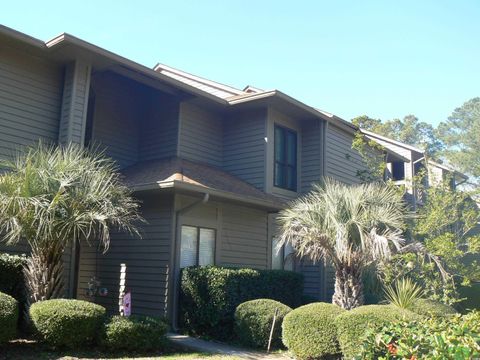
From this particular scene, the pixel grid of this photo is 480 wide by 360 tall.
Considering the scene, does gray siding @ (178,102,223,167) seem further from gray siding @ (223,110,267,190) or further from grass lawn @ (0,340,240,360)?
grass lawn @ (0,340,240,360)

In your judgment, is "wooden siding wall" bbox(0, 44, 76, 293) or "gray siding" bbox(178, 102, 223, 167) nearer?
"wooden siding wall" bbox(0, 44, 76, 293)

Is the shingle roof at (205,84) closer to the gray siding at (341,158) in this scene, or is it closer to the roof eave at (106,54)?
the roof eave at (106,54)

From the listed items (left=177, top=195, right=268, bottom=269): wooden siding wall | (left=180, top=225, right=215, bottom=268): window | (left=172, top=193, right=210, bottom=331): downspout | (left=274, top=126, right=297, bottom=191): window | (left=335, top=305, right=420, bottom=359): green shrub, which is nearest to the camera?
(left=335, top=305, right=420, bottom=359): green shrub

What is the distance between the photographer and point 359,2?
390 inches

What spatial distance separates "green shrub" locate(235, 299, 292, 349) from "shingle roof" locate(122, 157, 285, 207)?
3015 mm

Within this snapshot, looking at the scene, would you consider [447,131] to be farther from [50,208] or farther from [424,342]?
[424,342]

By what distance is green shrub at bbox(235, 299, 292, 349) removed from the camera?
1007cm

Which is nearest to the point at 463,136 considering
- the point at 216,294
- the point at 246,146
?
the point at 246,146

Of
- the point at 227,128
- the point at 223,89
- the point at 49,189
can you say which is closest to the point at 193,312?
the point at 49,189

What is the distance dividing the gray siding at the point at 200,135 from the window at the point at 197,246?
2806 millimetres

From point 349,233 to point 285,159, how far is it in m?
5.94

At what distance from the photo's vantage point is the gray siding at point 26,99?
11148mm

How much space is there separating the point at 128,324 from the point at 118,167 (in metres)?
6.97

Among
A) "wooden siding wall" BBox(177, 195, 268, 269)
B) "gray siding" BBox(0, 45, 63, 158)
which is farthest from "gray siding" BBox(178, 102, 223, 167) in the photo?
"gray siding" BBox(0, 45, 63, 158)
